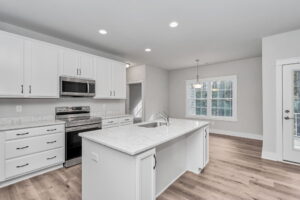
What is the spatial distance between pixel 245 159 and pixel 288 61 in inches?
86.9

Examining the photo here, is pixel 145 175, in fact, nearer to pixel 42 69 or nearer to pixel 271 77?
pixel 42 69

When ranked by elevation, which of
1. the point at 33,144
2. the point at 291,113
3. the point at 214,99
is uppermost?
the point at 214,99

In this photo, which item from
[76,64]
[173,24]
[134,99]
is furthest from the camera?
[134,99]

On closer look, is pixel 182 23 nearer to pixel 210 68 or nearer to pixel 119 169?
pixel 119 169

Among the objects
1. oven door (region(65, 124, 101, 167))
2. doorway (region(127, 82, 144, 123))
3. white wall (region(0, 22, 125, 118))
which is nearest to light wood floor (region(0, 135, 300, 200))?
oven door (region(65, 124, 101, 167))

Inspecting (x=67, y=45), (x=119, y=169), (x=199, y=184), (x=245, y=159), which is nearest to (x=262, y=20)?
(x=245, y=159)

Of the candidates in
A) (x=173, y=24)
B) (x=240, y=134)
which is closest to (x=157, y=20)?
(x=173, y=24)

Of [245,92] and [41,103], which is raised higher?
[245,92]

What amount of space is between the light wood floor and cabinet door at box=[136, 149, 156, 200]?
68 cm

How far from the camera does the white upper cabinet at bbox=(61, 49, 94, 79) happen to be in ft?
10.0

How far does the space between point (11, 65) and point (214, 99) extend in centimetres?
578

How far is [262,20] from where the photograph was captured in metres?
2.56

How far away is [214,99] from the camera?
18.4 feet

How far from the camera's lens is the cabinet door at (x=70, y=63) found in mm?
3033
